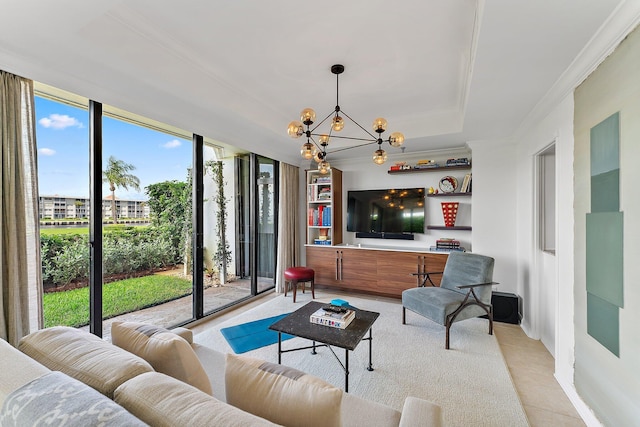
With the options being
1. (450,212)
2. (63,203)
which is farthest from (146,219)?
(450,212)

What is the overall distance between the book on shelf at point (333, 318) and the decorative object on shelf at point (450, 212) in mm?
2572

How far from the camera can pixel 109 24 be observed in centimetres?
182

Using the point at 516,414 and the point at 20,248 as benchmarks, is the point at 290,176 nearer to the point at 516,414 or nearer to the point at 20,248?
the point at 20,248

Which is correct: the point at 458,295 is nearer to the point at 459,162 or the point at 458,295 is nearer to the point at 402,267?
the point at 402,267

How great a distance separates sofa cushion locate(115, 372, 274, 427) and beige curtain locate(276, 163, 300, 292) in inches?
150

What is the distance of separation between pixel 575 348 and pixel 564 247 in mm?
741

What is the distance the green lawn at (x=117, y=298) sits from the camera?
2455 mm

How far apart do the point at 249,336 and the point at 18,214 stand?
2.12 metres

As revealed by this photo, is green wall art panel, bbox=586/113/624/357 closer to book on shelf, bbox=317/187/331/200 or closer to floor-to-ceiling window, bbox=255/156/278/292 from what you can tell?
book on shelf, bbox=317/187/331/200

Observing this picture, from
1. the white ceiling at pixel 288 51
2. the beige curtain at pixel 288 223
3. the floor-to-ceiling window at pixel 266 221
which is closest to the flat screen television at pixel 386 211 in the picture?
the beige curtain at pixel 288 223

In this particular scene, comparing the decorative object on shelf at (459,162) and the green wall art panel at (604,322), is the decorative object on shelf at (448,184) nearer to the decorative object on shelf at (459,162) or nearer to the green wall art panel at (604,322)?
the decorative object on shelf at (459,162)

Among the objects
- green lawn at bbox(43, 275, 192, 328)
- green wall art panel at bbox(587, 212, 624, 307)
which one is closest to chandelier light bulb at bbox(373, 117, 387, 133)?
green wall art panel at bbox(587, 212, 624, 307)

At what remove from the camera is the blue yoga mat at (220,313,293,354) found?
9.09 ft

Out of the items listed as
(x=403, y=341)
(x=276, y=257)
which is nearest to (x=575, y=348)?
(x=403, y=341)
